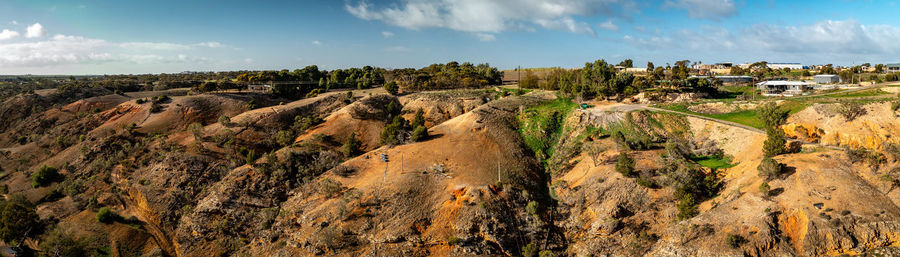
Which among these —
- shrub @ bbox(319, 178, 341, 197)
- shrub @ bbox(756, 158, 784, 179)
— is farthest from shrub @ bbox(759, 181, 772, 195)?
shrub @ bbox(319, 178, 341, 197)

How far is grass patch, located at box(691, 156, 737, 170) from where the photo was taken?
105ft

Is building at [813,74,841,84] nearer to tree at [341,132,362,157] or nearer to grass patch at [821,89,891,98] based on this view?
grass patch at [821,89,891,98]

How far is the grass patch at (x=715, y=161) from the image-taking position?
31919 mm

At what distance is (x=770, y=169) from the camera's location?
84.9 feet

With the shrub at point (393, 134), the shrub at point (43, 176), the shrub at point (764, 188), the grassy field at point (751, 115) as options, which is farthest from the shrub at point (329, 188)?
the grassy field at point (751, 115)

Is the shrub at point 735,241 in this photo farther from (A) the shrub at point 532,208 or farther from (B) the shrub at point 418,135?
(B) the shrub at point 418,135

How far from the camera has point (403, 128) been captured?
45938 millimetres

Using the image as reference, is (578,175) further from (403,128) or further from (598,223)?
(403,128)

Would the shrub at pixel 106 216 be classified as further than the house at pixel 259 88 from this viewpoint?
No

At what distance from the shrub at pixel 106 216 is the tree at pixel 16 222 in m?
3.98

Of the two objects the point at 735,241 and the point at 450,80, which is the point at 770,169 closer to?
the point at 735,241

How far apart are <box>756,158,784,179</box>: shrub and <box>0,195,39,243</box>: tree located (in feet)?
186

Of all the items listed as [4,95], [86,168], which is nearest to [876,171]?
[86,168]

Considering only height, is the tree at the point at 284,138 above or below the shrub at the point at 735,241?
above
